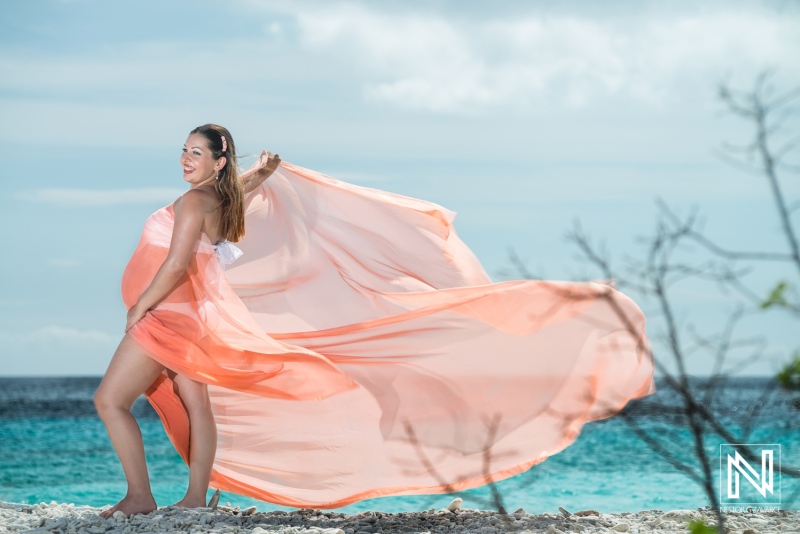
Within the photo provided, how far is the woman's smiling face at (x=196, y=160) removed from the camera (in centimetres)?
455

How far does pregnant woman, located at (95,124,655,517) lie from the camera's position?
4371 millimetres

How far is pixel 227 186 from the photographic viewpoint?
4.62m

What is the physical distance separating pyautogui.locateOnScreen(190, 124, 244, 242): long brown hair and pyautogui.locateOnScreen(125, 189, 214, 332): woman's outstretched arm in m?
0.21

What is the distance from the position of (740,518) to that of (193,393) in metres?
3.25

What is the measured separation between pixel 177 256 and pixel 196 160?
1.80ft

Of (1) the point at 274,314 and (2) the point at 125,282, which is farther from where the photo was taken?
(1) the point at 274,314

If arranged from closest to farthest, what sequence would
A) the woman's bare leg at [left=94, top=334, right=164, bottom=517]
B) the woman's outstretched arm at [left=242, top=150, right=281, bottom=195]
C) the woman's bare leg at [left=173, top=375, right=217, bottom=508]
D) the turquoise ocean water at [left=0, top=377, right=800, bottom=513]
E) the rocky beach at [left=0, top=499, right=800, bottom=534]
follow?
the rocky beach at [left=0, top=499, right=800, bottom=534], the woman's bare leg at [left=94, top=334, right=164, bottom=517], the woman's bare leg at [left=173, top=375, right=217, bottom=508], the woman's outstretched arm at [left=242, top=150, right=281, bottom=195], the turquoise ocean water at [left=0, top=377, right=800, bottom=513]

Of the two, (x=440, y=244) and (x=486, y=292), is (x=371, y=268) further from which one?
(x=486, y=292)

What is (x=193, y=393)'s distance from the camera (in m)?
4.54

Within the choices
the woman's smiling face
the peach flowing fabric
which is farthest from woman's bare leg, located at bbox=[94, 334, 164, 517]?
the woman's smiling face

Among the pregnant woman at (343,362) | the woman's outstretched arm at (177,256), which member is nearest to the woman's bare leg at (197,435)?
the pregnant woman at (343,362)

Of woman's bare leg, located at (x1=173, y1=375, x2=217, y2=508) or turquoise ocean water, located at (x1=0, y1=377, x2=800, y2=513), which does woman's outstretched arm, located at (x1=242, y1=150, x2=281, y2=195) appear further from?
turquoise ocean water, located at (x1=0, y1=377, x2=800, y2=513)

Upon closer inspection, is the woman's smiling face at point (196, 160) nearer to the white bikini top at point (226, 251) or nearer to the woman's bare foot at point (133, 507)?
the white bikini top at point (226, 251)

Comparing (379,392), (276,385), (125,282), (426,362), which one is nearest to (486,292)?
(426,362)
